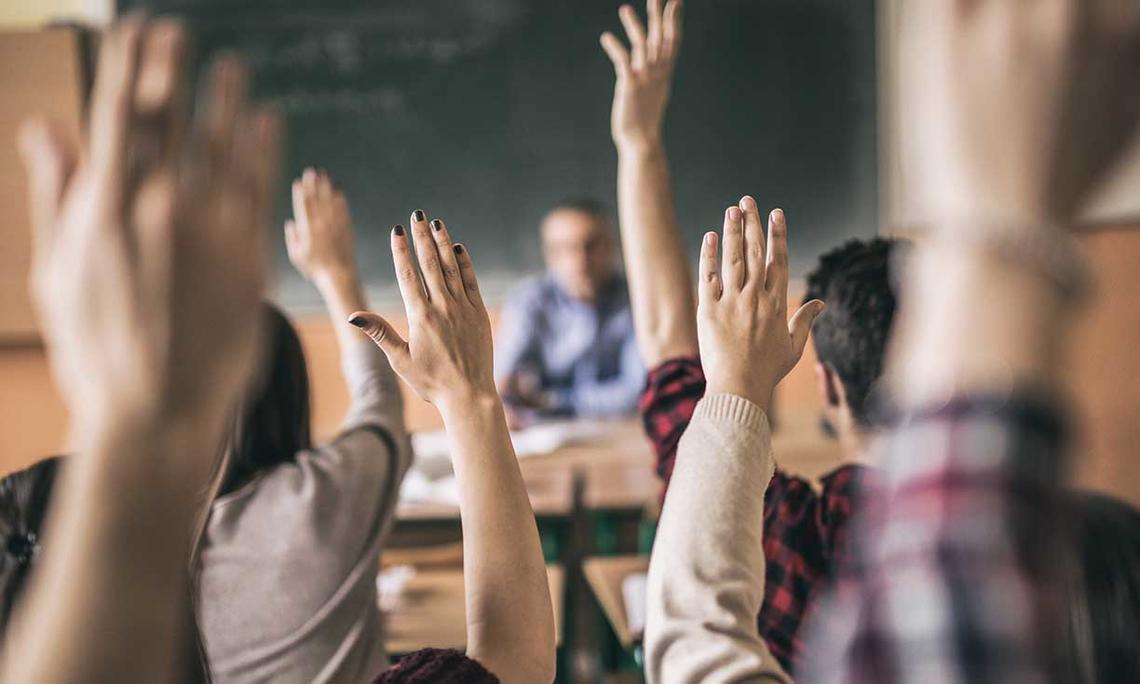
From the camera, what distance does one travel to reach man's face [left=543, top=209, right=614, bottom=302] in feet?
13.3

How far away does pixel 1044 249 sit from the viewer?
0.38 meters

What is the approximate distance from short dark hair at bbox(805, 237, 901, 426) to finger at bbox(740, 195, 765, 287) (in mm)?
559

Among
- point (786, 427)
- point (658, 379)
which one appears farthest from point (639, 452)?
point (658, 379)

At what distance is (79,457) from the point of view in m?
0.42

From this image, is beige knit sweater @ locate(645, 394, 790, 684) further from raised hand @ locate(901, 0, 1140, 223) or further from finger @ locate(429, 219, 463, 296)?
raised hand @ locate(901, 0, 1140, 223)

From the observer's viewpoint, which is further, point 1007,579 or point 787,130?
point 787,130

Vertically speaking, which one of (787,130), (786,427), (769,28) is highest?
(769,28)

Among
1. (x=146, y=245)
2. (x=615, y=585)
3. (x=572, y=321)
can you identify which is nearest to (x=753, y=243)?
(x=146, y=245)

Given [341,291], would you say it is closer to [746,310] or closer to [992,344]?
[746,310]

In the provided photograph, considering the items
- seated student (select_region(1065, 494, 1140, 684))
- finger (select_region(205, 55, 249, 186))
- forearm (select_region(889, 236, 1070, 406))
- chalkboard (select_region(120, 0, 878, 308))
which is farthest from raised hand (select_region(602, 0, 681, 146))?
chalkboard (select_region(120, 0, 878, 308))

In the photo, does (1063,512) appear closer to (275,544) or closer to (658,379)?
(658,379)

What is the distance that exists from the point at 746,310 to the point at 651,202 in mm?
522

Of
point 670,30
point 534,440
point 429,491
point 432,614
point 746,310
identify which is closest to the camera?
point 746,310

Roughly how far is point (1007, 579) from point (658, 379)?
2.98 feet
